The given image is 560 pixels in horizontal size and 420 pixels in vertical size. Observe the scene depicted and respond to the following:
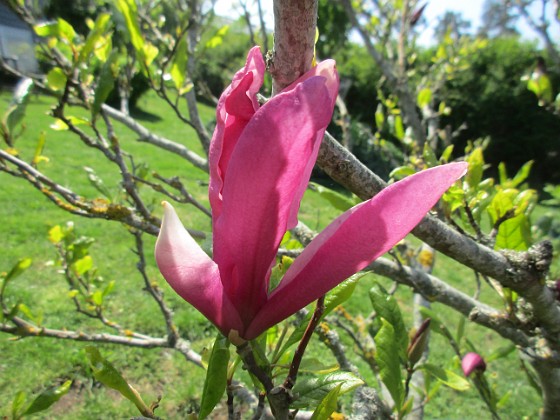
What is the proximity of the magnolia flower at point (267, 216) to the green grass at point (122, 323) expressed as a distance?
1233mm

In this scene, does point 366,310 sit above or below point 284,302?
below

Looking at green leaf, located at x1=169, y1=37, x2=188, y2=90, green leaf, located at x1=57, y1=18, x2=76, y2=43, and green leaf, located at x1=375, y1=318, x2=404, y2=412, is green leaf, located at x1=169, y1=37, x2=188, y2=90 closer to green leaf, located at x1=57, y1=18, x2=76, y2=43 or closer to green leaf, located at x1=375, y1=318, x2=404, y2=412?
green leaf, located at x1=57, y1=18, x2=76, y2=43

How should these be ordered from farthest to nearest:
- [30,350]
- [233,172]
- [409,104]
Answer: [30,350] → [409,104] → [233,172]

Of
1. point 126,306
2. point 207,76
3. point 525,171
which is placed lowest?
point 126,306

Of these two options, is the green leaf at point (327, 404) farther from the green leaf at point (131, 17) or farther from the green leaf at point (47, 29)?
the green leaf at point (47, 29)

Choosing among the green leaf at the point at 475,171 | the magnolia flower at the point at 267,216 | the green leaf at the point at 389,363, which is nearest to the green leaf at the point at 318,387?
the magnolia flower at the point at 267,216

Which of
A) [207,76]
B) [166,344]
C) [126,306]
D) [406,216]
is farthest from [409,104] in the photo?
[207,76]

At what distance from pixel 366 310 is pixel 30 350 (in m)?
3.18

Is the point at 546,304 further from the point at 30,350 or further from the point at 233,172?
the point at 30,350

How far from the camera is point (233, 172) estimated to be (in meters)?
0.47

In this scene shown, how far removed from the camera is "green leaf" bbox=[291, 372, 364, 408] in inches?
25.6

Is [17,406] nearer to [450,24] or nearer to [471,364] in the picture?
[471,364]

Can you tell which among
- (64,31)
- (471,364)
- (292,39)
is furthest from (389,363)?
(64,31)

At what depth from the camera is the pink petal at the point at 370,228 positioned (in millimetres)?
482
